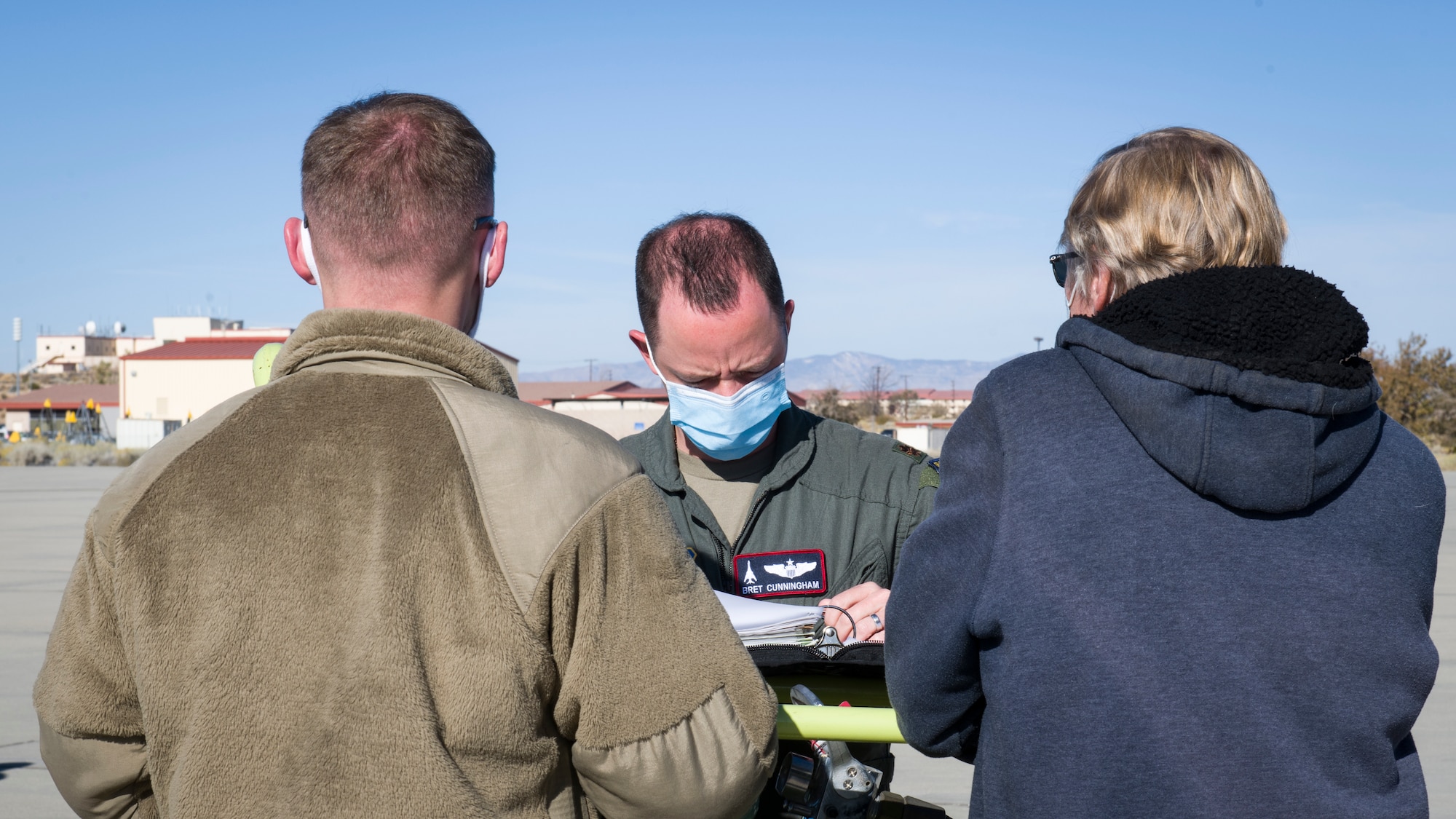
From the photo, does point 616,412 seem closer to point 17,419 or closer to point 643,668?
point 17,419

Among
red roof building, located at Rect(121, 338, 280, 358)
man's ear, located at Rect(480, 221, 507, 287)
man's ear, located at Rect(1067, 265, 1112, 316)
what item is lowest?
man's ear, located at Rect(1067, 265, 1112, 316)

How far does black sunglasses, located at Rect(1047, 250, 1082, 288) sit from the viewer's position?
2000 mm

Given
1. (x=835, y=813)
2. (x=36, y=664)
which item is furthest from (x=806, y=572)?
(x=36, y=664)

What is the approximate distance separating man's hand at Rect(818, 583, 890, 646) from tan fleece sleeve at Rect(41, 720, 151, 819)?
1.30 meters

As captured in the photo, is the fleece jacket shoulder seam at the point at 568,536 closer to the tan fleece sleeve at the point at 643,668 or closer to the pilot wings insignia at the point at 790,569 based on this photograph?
the tan fleece sleeve at the point at 643,668

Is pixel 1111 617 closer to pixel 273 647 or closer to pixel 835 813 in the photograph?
pixel 835 813

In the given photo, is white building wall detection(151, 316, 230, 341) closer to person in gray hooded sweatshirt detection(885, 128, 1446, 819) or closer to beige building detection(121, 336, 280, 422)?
beige building detection(121, 336, 280, 422)

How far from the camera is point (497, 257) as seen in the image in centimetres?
190

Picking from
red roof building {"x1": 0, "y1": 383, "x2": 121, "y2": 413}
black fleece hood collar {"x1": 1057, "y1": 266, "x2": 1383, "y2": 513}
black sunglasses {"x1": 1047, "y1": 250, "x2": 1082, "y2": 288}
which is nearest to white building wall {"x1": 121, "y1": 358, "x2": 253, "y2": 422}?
red roof building {"x1": 0, "y1": 383, "x2": 121, "y2": 413}

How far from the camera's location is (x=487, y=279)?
191 centimetres

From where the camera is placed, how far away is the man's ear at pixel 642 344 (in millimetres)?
3268

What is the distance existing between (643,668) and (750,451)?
4.76ft

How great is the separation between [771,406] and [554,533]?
149 centimetres

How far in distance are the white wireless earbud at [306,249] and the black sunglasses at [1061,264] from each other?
1.35 meters
